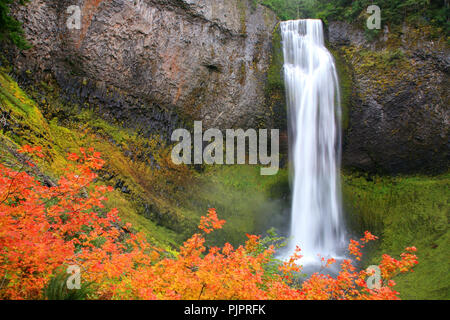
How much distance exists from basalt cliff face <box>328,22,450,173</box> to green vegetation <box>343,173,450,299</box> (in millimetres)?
1078

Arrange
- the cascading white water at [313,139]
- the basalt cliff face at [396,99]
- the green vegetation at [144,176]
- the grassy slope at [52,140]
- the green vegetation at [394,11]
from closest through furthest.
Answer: the grassy slope at [52,140]
the green vegetation at [144,176]
the basalt cliff face at [396,99]
the green vegetation at [394,11]
the cascading white water at [313,139]

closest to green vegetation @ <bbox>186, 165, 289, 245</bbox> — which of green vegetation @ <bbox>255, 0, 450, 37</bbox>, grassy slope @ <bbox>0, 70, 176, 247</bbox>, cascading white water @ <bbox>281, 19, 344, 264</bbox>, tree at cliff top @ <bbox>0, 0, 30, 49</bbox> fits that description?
cascading white water @ <bbox>281, 19, 344, 264</bbox>

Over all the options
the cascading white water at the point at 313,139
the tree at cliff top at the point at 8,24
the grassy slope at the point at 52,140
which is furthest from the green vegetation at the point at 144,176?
the tree at cliff top at the point at 8,24

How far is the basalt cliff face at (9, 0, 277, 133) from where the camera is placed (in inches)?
543

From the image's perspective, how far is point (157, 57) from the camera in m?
15.8

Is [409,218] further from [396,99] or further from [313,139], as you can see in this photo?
[396,99]

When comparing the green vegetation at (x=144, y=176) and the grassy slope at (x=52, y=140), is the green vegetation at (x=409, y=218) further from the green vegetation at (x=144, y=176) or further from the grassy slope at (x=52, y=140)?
the grassy slope at (x=52, y=140)

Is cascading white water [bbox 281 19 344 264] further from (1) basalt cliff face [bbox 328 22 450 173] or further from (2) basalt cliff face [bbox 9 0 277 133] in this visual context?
(2) basalt cliff face [bbox 9 0 277 133]

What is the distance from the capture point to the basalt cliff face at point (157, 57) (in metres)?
13.8

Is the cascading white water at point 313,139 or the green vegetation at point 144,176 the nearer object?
the green vegetation at point 144,176

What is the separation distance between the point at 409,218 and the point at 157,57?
16946 millimetres

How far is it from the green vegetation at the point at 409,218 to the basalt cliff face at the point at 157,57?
325 inches

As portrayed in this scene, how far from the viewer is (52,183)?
25.8 ft
